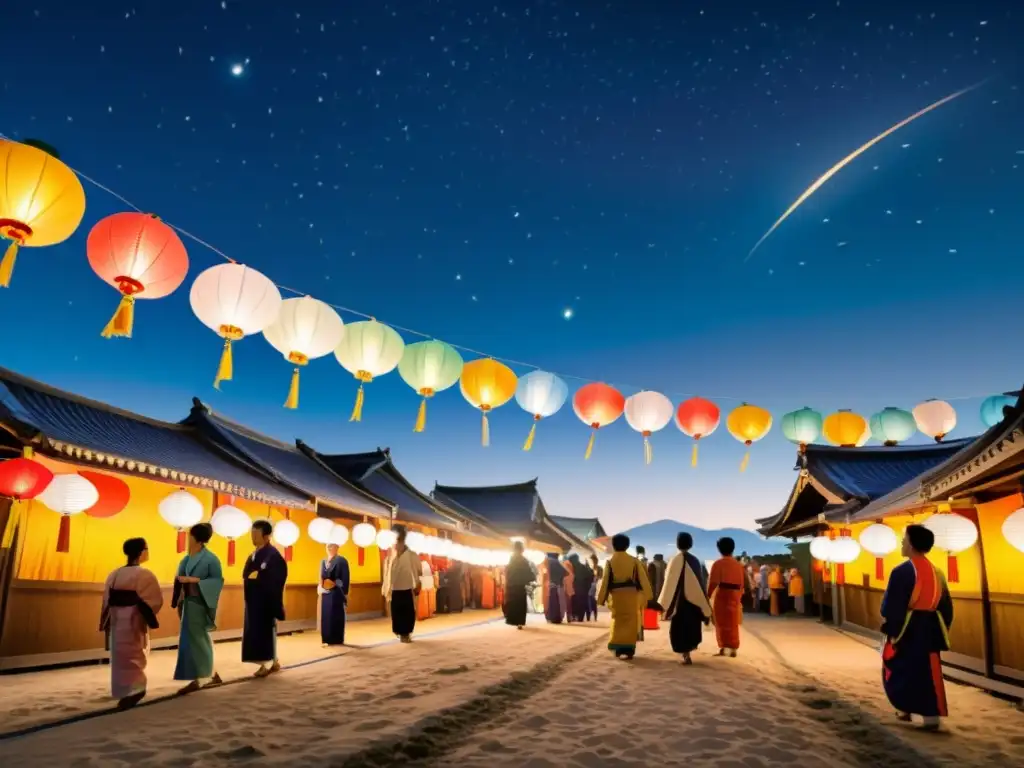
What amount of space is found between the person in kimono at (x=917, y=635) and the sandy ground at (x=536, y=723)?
248 millimetres

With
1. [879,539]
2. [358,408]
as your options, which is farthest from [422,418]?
[879,539]

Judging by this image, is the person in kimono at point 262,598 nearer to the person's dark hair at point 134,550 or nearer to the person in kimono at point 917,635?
the person's dark hair at point 134,550

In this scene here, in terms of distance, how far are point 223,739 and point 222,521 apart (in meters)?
6.04

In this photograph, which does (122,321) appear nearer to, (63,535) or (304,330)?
(304,330)

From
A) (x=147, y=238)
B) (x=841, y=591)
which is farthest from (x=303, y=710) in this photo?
(x=841, y=591)

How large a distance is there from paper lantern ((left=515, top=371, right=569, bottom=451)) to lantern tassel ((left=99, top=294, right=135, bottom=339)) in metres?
5.91

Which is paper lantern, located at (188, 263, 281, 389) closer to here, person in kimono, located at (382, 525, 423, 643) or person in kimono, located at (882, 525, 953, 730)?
person in kimono, located at (382, 525, 423, 643)

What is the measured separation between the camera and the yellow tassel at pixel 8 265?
651cm

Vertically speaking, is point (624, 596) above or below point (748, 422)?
below

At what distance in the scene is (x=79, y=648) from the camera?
9539 mm

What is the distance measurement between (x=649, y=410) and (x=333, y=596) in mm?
6189

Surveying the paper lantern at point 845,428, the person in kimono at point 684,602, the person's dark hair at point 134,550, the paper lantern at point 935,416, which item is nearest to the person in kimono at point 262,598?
the person's dark hair at point 134,550

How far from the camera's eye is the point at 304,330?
8.76 metres

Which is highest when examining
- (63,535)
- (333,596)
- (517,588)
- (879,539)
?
(879,539)
